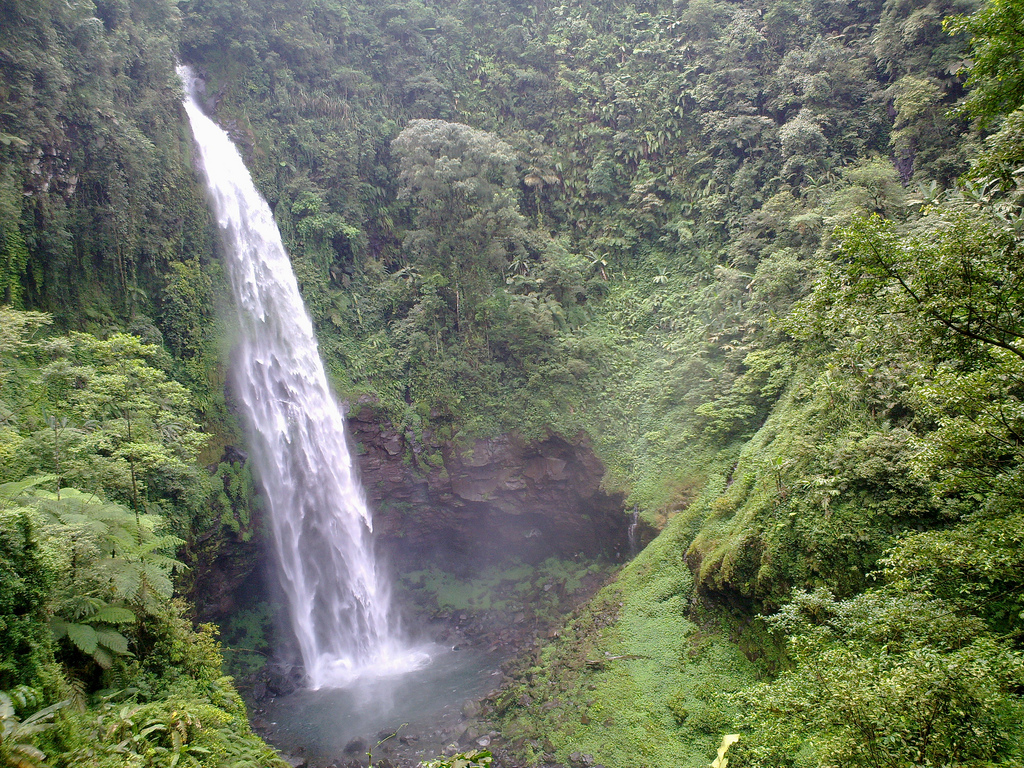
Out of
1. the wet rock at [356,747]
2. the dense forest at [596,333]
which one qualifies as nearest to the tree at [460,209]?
the dense forest at [596,333]

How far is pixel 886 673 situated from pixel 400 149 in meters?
17.9

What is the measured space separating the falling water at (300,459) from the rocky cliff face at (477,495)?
1.11 metres

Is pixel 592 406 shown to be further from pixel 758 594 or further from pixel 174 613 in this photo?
pixel 174 613

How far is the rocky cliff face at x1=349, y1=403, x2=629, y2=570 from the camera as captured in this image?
58.9 ft

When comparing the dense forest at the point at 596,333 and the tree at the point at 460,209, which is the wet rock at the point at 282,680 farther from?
the tree at the point at 460,209

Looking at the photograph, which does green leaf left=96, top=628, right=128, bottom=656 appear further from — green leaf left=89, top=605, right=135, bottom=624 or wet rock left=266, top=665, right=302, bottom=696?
wet rock left=266, top=665, right=302, bottom=696

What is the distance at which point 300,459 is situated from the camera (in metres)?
16.0

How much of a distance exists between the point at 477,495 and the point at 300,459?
595 centimetres

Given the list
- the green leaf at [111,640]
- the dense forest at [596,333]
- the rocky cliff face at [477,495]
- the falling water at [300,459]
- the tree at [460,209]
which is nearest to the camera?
the dense forest at [596,333]

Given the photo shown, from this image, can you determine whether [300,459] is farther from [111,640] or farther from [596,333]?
[596,333]

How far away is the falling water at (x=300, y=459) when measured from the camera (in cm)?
1566

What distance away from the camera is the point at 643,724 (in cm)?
936

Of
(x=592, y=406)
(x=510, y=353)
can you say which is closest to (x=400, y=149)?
(x=510, y=353)

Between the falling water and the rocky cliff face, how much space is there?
111 cm
